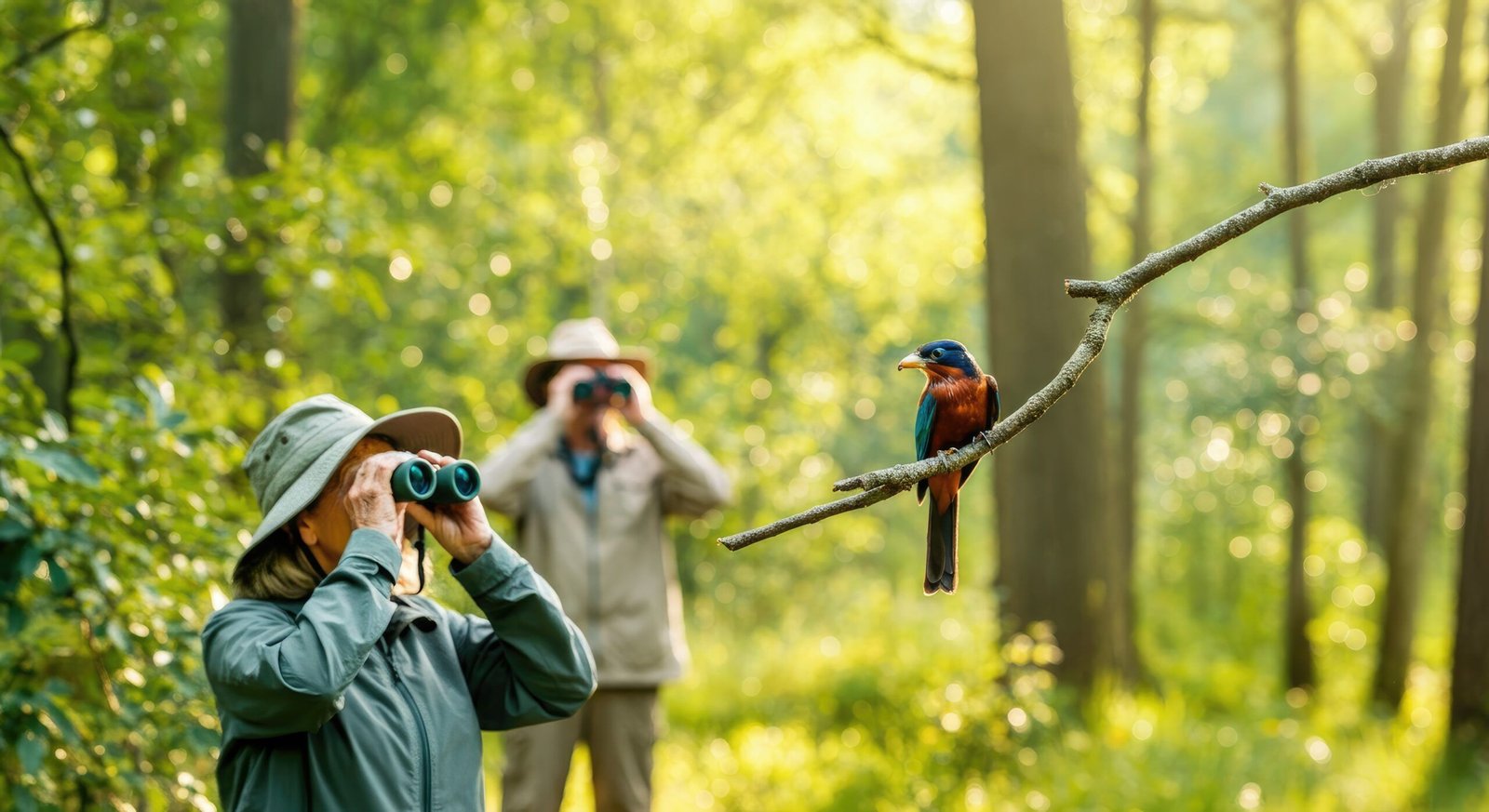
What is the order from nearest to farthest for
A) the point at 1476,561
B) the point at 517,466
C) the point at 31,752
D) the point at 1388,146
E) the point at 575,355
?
the point at 31,752 → the point at 517,466 → the point at 575,355 → the point at 1476,561 → the point at 1388,146

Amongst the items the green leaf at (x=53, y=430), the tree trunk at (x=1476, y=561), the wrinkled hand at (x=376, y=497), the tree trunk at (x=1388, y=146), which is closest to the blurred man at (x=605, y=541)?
the green leaf at (x=53, y=430)

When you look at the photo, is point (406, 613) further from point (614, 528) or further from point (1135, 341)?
point (1135, 341)

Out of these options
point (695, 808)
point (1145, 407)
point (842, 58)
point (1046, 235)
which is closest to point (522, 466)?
point (1046, 235)

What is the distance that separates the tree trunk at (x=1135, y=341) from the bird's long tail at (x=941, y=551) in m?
9.10

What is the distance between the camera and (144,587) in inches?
113

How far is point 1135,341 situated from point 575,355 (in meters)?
7.90

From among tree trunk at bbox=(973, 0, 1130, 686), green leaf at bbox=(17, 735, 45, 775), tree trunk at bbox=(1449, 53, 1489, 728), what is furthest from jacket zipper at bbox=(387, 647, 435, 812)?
tree trunk at bbox=(1449, 53, 1489, 728)

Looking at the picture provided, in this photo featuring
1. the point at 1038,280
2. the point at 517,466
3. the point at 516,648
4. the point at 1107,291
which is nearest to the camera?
the point at 1107,291

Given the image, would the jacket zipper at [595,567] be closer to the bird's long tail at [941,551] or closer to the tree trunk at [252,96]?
the tree trunk at [252,96]

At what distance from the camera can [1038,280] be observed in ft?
16.0

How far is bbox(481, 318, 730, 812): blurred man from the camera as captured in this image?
13.9ft

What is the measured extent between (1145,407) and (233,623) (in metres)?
20.8

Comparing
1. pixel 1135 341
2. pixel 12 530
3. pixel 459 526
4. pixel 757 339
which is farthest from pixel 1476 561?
pixel 757 339

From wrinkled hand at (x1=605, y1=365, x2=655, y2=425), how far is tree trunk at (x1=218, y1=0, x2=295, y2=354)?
2469 mm
